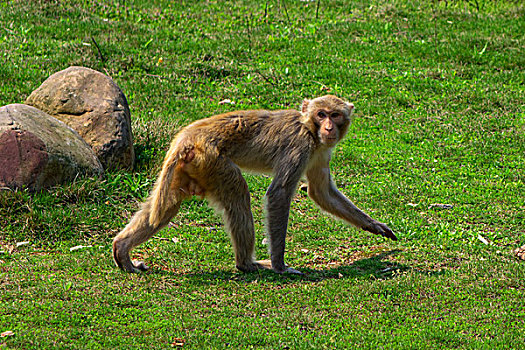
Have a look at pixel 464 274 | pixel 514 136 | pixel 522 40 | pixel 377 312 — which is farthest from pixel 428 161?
pixel 522 40

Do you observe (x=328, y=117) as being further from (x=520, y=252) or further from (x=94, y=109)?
(x=94, y=109)

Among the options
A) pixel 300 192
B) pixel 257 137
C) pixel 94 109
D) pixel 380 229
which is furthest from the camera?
pixel 300 192

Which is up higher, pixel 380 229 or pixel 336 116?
pixel 336 116

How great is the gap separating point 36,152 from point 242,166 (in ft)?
7.78

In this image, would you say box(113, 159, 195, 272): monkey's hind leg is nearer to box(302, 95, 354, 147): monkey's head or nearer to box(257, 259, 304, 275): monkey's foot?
box(257, 259, 304, 275): monkey's foot

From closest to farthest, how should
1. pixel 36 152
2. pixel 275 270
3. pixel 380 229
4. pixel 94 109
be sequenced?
pixel 275 270
pixel 380 229
pixel 36 152
pixel 94 109

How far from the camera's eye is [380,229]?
300 inches

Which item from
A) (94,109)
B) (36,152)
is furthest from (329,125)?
(94,109)

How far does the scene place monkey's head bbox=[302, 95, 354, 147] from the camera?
7.10 metres

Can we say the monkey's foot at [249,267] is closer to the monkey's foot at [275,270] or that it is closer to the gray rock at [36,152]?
the monkey's foot at [275,270]

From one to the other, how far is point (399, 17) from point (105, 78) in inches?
337

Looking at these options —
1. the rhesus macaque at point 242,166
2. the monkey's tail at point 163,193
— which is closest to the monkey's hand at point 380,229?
the rhesus macaque at point 242,166

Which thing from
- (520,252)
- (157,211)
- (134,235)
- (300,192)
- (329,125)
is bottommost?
(300,192)

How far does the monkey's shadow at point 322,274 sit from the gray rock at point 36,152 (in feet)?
6.41
